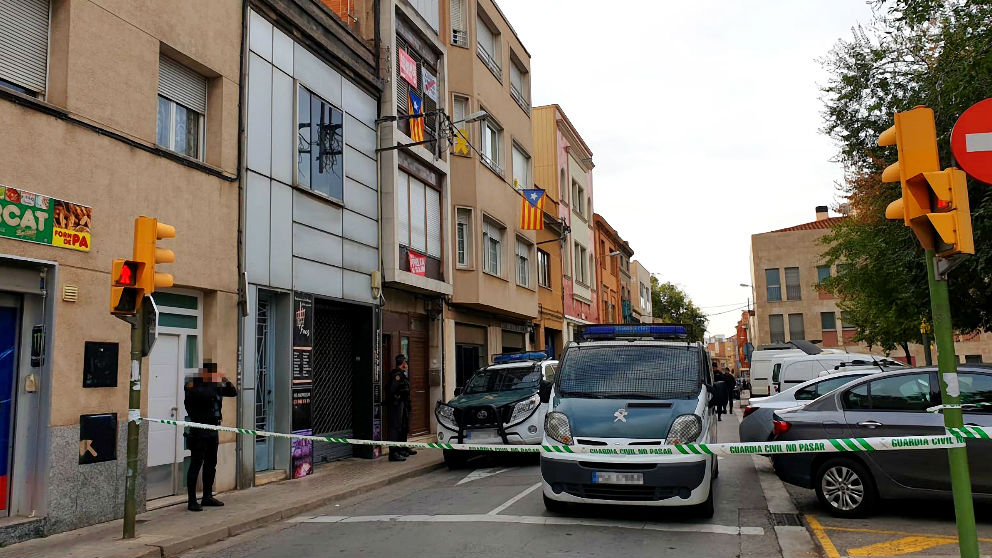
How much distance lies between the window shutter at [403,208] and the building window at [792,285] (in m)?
47.0

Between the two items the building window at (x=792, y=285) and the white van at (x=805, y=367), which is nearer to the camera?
the white van at (x=805, y=367)

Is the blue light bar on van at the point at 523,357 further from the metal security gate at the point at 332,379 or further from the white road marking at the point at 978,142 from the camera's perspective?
the white road marking at the point at 978,142

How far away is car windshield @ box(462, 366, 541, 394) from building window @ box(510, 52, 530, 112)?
13.9 meters

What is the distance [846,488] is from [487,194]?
50.2 ft

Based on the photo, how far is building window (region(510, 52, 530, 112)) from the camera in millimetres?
27375

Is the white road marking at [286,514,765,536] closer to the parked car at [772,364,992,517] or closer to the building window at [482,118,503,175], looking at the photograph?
the parked car at [772,364,992,517]

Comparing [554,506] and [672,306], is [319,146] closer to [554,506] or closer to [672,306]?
[554,506]

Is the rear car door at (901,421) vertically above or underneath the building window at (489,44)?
underneath

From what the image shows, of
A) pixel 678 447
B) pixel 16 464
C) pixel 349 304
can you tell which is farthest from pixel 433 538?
pixel 349 304

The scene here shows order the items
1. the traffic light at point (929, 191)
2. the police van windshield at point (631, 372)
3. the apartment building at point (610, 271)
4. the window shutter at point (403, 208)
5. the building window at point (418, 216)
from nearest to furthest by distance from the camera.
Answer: the traffic light at point (929, 191) < the police van windshield at point (631, 372) < the window shutter at point (403, 208) < the building window at point (418, 216) < the apartment building at point (610, 271)

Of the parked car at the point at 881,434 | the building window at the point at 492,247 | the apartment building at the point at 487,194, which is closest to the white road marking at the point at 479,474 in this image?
the parked car at the point at 881,434

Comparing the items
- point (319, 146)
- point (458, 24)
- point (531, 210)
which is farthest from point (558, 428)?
point (458, 24)

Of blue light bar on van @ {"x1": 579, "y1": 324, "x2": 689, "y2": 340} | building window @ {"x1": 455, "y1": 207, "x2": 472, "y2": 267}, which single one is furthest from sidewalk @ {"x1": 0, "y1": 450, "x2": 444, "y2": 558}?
building window @ {"x1": 455, "y1": 207, "x2": 472, "y2": 267}

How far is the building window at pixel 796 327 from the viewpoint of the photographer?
57875mm
